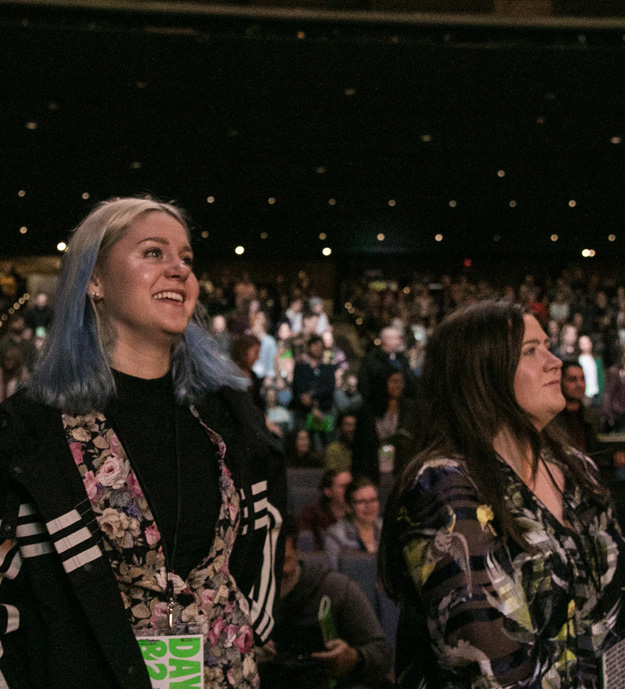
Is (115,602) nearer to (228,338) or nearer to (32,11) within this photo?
(228,338)

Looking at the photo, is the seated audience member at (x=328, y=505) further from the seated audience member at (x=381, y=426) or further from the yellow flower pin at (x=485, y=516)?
the yellow flower pin at (x=485, y=516)

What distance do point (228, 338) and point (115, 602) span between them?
7996 millimetres

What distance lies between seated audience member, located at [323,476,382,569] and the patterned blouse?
2.49 metres

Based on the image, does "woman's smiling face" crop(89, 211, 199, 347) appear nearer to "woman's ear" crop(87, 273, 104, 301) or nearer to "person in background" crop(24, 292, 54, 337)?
"woman's ear" crop(87, 273, 104, 301)

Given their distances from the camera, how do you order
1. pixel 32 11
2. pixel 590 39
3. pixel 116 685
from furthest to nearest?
pixel 590 39 < pixel 32 11 < pixel 116 685

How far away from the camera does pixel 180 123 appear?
38.4 feet

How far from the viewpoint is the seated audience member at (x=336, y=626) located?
2.45 meters

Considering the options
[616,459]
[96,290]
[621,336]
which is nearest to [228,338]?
[621,336]

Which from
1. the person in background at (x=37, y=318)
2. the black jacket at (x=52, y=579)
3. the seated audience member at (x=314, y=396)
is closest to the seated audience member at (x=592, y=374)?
the seated audience member at (x=314, y=396)

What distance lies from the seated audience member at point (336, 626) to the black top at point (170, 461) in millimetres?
1052

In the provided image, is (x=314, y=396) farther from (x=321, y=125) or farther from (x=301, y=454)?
(x=321, y=125)

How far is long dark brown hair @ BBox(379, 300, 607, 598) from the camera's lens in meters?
1.50

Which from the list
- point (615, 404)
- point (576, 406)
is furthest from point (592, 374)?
point (576, 406)

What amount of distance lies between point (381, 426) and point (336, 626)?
3048mm
